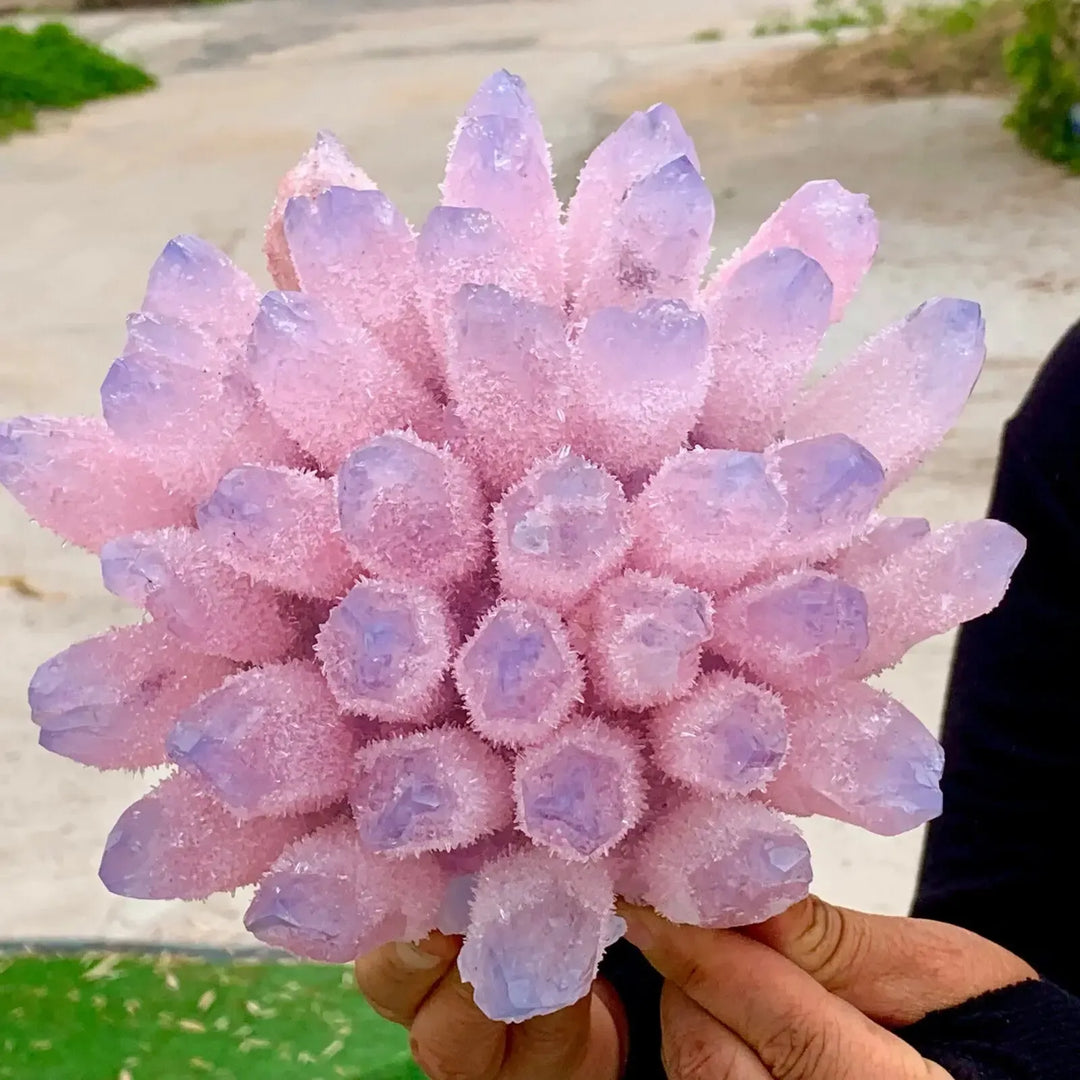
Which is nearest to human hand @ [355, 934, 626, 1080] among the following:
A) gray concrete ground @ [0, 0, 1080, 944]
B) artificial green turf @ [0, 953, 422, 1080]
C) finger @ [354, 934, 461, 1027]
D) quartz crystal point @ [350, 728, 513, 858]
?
finger @ [354, 934, 461, 1027]

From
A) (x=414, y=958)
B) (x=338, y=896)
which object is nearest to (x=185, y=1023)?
(x=414, y=958)

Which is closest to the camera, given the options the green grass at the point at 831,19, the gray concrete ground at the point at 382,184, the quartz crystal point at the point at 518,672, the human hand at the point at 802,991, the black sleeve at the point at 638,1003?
the quartz crystal point at the point at 518,672

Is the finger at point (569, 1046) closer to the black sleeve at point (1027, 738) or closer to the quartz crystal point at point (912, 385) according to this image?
the black sleeve at point (1027, 738)

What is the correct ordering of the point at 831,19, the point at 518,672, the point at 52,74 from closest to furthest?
→ 1. the point at 518,672
2. the point at 831,19
3. the point at 52,74

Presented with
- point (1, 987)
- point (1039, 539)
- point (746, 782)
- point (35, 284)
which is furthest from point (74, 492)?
point (35, 284)

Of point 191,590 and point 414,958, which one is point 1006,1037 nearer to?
point 414,958

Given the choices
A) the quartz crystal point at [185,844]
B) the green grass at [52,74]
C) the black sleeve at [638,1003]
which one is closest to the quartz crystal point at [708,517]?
the quartz crystal point at [185,844]
